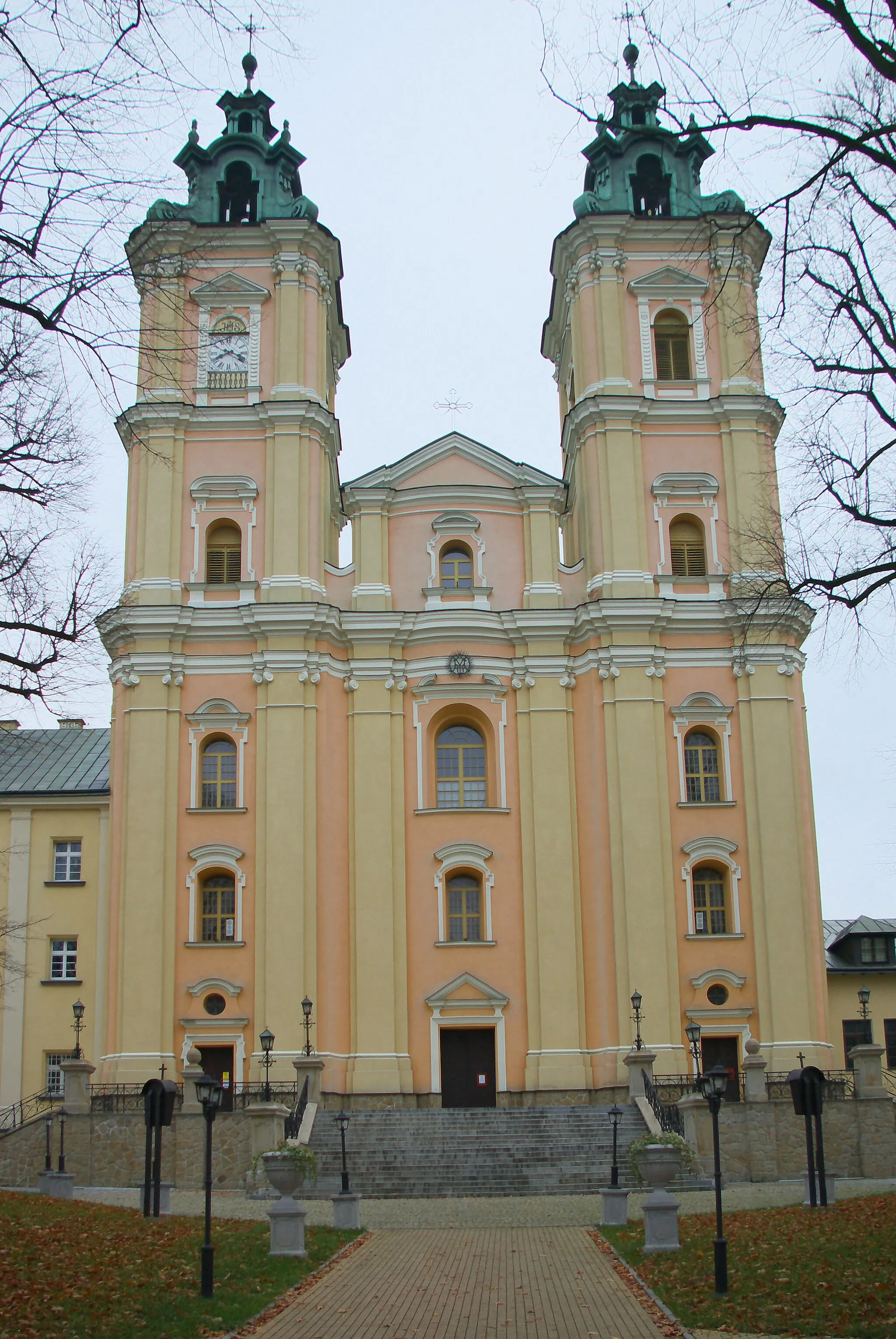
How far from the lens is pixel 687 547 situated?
3747 cm

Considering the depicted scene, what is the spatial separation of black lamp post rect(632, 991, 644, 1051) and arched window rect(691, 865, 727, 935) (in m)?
2.95

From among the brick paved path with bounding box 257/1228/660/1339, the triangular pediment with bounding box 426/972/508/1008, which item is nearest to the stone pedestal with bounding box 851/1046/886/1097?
the triangular pediment with bounding box 426/972/508/1008

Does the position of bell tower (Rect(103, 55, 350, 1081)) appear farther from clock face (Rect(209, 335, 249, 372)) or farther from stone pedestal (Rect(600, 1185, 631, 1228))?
stone pedestal (Rect(600, 1185, 631, 1228))

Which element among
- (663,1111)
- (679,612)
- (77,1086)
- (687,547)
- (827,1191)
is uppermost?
(687,547)

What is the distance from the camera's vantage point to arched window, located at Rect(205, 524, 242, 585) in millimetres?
37062

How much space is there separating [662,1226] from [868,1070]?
1294 cm

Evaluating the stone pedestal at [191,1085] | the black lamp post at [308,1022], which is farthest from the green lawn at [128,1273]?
the black lamp post at [308,1022]

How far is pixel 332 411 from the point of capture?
4128 cm

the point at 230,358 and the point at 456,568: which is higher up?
the point at 230,358

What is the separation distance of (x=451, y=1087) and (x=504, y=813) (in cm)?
666

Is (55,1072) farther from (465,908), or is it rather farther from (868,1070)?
(868,1070)

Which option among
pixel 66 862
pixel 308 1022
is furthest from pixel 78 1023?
pixel 66 862

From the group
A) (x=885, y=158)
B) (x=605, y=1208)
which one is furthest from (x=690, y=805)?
(x=885, y=158)

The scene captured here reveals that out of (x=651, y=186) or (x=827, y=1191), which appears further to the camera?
(x=651, y=186)
